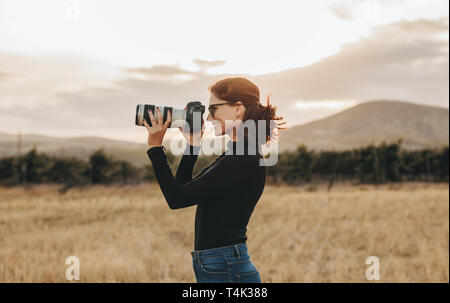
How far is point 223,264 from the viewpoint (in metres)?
1.87

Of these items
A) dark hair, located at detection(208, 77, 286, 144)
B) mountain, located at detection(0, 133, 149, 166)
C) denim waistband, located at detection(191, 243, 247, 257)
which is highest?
mountain, located at detection(0, 133, 149, 166)

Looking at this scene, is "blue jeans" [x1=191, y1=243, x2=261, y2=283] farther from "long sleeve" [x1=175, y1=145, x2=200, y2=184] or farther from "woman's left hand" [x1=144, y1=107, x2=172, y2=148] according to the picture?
"woman's left hand" [x1=144, y1=107, x2=172, y2=148]

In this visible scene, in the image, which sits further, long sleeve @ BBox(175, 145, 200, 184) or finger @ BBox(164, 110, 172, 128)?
long sleeve @ BBox(175, 145, 200, 184)

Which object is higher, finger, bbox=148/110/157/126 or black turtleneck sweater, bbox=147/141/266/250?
finger, bbox=148/110/157/126

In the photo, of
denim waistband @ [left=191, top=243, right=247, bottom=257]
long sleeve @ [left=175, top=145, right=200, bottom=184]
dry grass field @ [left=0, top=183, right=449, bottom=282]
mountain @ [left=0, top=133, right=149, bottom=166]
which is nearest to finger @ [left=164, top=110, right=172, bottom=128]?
long sleeve @ [left=175, top=145, right=200, bottom=184]

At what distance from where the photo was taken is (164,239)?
1127cm

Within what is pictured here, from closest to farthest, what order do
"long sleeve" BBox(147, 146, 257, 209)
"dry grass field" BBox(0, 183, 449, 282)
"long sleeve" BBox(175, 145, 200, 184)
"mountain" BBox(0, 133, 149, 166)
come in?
"long sleeve" BBox(147, 146, 257, 209)
"long sleeve" BBox(175, 145, 200, 184)
"dry grass field" BBox(0, 183, 449, 282)
"mountain" BBox(0, 133, 149, 166)

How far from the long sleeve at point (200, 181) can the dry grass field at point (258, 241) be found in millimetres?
6155

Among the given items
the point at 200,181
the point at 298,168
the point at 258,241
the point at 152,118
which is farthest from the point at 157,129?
the point at 298,168

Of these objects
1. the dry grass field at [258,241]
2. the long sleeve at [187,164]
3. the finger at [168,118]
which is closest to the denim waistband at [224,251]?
the long sleeve at [187,164]

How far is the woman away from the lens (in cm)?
176

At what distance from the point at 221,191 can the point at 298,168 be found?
123ft

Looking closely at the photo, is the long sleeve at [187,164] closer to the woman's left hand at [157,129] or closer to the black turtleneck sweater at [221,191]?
the black turtleneck sweater at [221,191]
